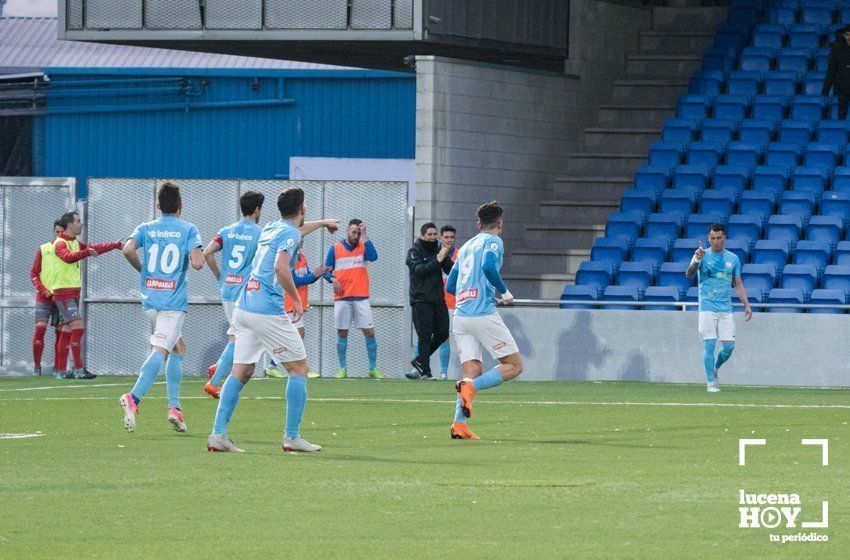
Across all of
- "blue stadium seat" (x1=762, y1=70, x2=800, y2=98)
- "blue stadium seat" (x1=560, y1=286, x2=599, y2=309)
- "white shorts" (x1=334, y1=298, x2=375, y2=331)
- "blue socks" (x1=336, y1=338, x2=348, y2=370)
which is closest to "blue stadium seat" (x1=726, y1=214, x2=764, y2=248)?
"blue stadium seat" (x1=560, y1=286, x2=599, y2=309)

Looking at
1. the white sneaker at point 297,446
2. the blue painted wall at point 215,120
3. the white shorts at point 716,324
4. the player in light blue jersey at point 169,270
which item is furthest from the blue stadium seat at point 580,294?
the white sneaker at point 297,446

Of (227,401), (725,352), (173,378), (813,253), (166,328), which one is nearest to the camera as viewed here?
(227,401)

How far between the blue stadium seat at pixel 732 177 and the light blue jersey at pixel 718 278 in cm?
635

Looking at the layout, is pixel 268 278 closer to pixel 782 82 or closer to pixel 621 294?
pixel 621 294

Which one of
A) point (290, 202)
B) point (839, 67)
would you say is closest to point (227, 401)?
point (290, 202)

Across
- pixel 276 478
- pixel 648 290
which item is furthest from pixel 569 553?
pixel 648 290

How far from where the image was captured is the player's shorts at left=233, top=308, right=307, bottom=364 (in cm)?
1280

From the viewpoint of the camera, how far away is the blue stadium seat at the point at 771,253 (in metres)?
25.2

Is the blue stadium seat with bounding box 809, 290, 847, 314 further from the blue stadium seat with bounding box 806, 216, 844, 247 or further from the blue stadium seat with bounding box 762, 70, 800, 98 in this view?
the blue stadium seat with bounding box 762, 70, 800, 98

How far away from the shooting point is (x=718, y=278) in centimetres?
2092

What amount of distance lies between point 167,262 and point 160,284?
8.1 inches

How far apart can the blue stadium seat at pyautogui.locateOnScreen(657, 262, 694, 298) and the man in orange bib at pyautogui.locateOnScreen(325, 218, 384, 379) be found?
444 cm

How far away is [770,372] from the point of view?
76.1ft

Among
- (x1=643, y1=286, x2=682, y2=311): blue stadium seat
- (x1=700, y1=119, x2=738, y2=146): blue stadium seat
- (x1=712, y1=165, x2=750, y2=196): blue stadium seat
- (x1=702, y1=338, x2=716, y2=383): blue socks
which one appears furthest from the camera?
Answer: (x1=700, y1=119, x2=738, y2=146): blue stadium seat
